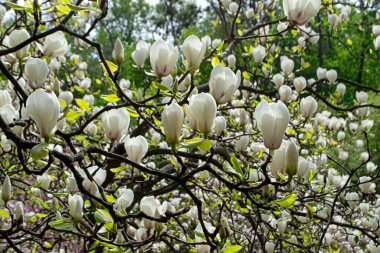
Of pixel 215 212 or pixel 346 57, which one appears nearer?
pixel 215 212

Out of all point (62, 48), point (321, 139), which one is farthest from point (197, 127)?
point (321, 139)

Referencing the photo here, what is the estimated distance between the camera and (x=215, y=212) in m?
6.05

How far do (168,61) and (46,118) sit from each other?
1.52 ft

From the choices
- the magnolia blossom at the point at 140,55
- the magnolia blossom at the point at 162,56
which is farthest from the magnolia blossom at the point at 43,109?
the magnolia blossom at the point at 140,55

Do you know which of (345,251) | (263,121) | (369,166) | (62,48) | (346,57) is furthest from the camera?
(346,57)

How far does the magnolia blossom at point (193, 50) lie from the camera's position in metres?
1.28

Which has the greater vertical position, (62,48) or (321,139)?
(321,139)

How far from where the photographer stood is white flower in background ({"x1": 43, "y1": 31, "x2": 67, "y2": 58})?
5.13ft

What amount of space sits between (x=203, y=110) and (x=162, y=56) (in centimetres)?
35

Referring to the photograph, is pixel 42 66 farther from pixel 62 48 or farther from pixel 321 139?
pixel 321 139

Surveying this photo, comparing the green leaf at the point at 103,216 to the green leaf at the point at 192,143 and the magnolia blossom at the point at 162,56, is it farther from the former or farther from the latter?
the magnolia blossom at the point at 162,56

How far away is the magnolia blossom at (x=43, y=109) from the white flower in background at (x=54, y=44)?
0.65m

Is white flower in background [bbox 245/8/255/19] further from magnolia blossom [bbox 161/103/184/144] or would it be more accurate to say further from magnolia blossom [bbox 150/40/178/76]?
magnolia blossom [bbox 161/103/184/144]

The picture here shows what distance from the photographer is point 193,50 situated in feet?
4.21
